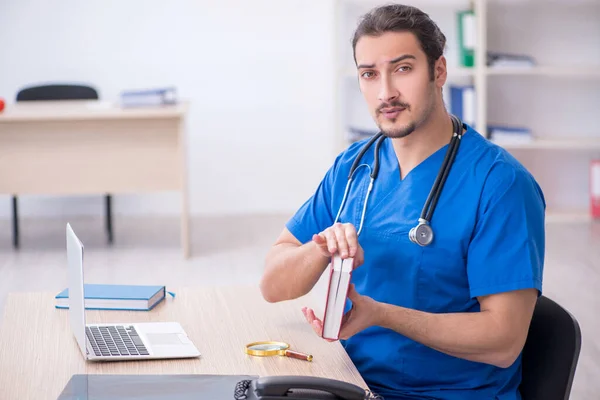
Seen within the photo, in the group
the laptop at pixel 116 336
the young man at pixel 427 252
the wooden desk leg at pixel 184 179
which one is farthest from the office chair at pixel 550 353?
the wooden desk leg at pixel 184 179

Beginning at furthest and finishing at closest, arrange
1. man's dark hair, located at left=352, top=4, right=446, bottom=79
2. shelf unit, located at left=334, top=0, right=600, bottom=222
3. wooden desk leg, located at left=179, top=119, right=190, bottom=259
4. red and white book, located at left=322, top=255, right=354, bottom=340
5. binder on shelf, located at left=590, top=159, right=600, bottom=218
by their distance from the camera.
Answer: shelf unit, located at left=334, top=0, right=600, bottom=222
binder on shelf, located at left=590, top=159, right=600, bottom=218
wooden desk leg, located at left=179, top=119, right=190, bottom=259
man's dark hair, located at left=352, top=4, right=446, bottom=79
red and white book, located at left=322, top=255, right=354, bottom=340

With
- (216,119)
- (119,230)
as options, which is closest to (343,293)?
(119,230)

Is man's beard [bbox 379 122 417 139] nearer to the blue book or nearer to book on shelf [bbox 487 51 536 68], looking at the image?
the blue book

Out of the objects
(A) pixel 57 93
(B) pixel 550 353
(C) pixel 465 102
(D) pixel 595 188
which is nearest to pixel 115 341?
(B) pixel 550 353

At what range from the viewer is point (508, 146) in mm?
5535

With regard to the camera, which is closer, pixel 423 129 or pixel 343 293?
pixel 343 293

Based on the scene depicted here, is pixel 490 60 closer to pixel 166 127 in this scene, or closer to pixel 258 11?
pixel 258 11

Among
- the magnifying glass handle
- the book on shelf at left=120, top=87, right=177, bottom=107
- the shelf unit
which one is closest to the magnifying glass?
the magnifying glass handle

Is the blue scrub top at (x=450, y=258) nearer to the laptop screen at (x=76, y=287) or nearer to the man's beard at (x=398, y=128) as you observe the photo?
the man's beard at (x=398, y=128)

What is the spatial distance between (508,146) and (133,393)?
4.58m

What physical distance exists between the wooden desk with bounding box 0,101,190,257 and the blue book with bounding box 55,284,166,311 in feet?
8.88

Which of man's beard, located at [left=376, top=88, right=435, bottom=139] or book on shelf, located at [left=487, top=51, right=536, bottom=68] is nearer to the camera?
man's beard, located at [left=376, top=88, right=435, bottom=139]

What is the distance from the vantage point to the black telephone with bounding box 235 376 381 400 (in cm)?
119

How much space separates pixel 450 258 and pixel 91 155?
328 cm
